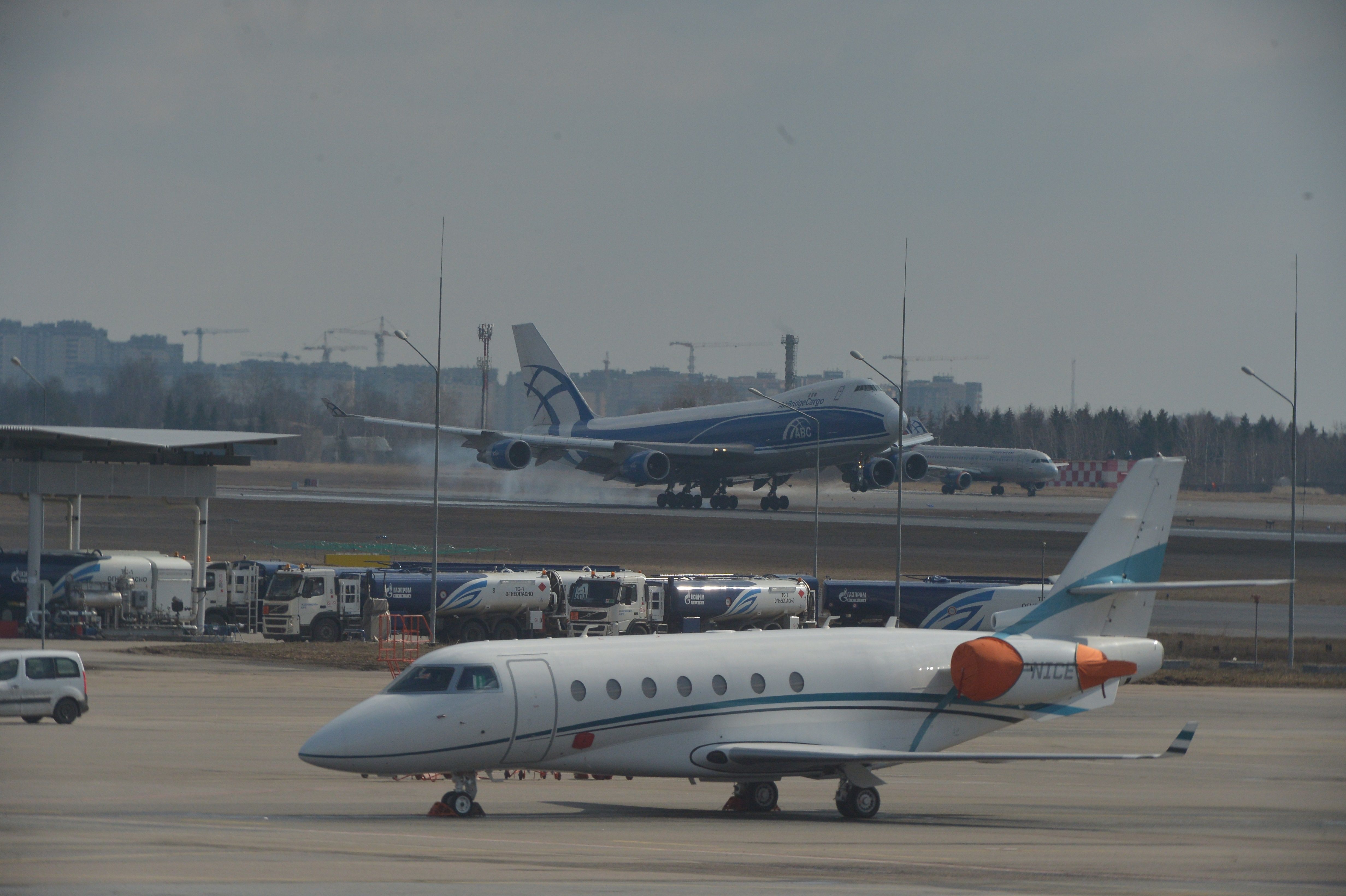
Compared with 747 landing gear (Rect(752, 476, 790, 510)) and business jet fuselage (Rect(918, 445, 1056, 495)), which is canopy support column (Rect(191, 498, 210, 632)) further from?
business jet fuselage (Rect(918, 445, 1056, 495))

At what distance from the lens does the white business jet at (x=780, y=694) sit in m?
20.5

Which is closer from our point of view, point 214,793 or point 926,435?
point 214,793

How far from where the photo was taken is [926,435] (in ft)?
335

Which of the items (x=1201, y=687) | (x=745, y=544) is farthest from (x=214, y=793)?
(x=745, y=544)

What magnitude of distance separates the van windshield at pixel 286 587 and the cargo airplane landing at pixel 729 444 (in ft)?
125

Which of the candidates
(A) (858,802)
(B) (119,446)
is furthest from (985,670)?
(B) (119,446)

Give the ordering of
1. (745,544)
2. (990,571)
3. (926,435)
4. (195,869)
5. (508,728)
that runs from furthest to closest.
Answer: (926,435) < (745,544) < (990,571) < (508,728) < (195,869)

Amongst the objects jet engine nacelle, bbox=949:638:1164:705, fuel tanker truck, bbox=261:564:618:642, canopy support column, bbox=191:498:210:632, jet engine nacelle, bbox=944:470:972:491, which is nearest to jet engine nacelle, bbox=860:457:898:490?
jet engine nacelle, bbox=944:470:972:491

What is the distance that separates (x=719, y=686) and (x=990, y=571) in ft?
167

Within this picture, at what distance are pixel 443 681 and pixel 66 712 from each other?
13.8 meters

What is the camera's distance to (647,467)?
3885 inches

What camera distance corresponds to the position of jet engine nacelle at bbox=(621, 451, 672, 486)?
324 ft

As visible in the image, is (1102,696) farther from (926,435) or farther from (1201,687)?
(926,435)

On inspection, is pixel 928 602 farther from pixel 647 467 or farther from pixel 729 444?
pixel 729 444
